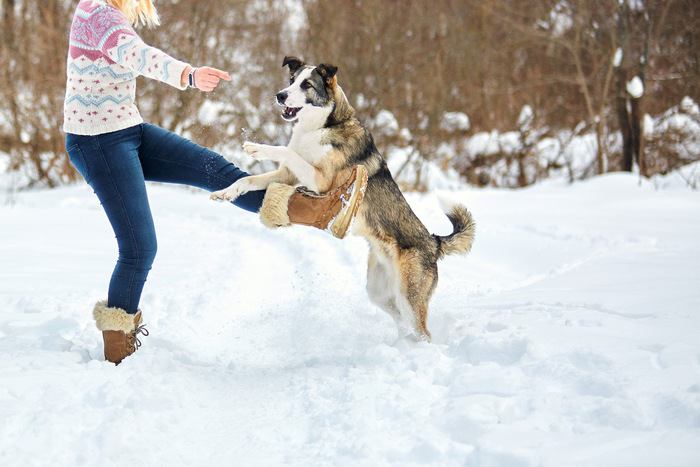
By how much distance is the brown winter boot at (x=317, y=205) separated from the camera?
328 cm

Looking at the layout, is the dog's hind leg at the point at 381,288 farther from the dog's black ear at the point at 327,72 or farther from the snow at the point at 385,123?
the snow at the point at 385,123

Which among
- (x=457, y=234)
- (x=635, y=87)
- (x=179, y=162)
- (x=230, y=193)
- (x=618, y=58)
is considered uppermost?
(x=618, y=58)

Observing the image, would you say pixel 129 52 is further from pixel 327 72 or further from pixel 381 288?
pixel 381 288

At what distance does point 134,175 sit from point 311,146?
3.29 ft

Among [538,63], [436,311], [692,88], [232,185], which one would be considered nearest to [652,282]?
[436,311]

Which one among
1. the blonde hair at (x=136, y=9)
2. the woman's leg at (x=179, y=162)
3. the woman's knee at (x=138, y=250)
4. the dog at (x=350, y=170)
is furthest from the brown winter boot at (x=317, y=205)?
the blonde hair at (x=136, y=9)

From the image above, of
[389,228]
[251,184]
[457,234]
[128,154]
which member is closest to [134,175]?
[128,154]

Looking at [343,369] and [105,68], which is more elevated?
[105,68]

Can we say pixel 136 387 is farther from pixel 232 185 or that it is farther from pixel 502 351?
pixel 502 351

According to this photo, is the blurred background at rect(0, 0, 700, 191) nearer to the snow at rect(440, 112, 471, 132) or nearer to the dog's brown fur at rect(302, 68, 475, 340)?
the snow at rect(440, 112, 471, 132)

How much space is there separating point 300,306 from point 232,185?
1414mm

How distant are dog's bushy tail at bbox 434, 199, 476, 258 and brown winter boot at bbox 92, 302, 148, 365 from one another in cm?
185

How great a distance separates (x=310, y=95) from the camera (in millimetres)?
3559

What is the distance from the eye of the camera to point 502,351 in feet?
10.00
